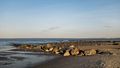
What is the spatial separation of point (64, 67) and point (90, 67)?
2508mm

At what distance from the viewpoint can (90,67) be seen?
17828 millimetres

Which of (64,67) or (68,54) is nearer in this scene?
(64,67)

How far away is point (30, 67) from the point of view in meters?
19.8

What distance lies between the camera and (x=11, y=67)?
65.2 feet

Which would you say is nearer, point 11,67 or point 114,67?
point 114,67

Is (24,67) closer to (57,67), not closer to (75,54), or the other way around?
(57,67)

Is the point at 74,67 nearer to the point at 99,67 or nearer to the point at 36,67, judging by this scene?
the point at 99,67

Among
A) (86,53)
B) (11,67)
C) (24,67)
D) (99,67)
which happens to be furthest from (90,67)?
(86,53)

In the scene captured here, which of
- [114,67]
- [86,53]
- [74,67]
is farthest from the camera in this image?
[86,53]

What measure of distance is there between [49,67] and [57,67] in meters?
0.81

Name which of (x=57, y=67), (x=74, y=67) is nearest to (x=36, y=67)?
(x=57, y=67)

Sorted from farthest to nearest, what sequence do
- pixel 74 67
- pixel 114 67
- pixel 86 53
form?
pixel 86 53
pixel 74 67
pixel 114 67

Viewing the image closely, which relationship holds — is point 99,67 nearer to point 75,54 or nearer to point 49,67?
point 49,67

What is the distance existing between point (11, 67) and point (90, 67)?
7.18 m
